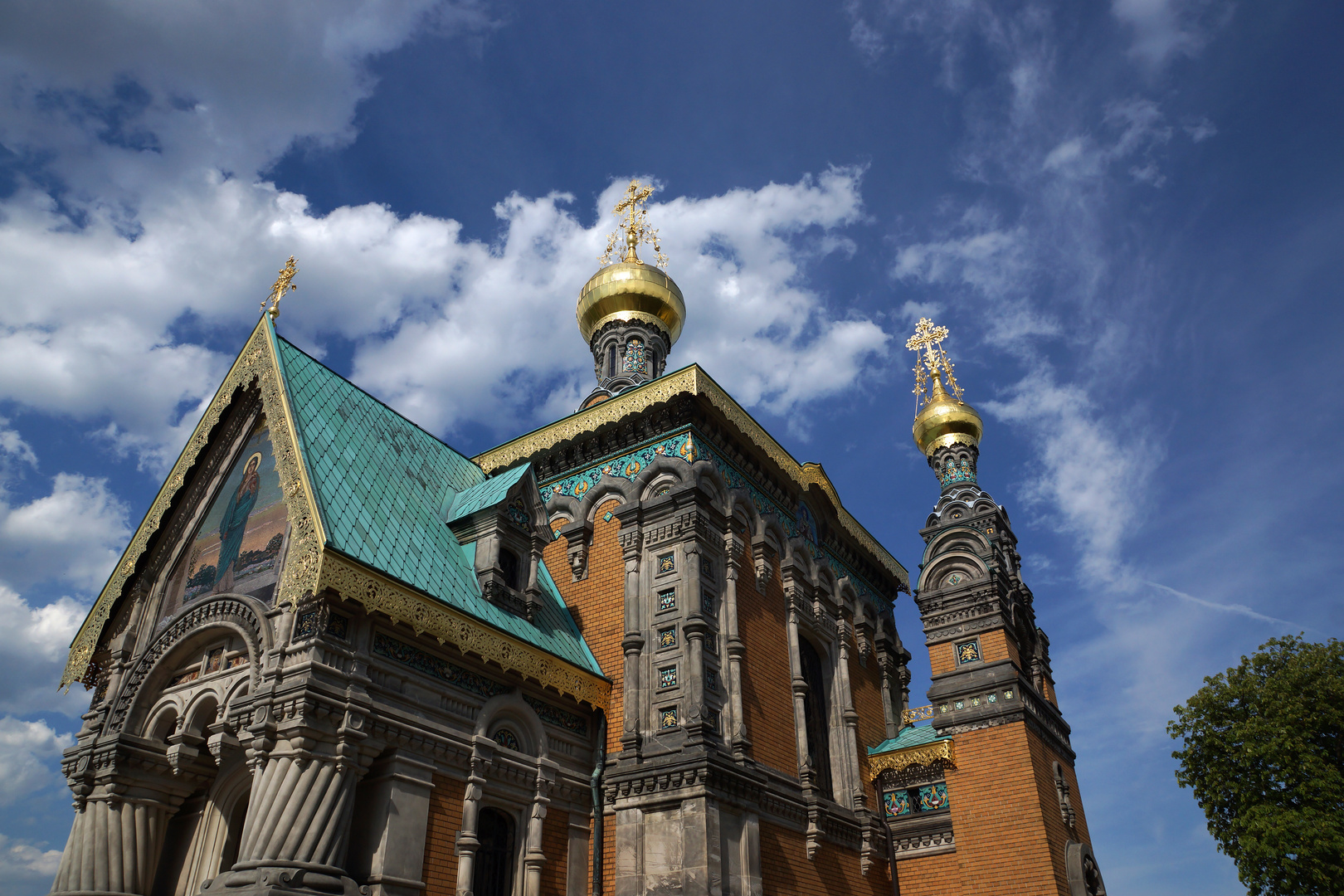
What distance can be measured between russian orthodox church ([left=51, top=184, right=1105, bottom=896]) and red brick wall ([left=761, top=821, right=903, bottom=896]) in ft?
0.18

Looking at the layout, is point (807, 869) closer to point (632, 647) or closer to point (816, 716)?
point (816, 716)

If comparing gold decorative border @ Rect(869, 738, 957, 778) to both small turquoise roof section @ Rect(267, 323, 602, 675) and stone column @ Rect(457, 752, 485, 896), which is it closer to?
small turquoise roof section @ Rect(267, 323, 602, 675)

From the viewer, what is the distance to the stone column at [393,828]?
890cm

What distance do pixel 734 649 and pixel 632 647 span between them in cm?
144

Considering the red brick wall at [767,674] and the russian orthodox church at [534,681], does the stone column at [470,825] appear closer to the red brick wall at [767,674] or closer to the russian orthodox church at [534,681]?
the russian orthodox church at [534,681]

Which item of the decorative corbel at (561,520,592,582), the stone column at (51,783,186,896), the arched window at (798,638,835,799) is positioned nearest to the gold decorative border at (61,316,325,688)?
the stone column at (51,783,186,896)

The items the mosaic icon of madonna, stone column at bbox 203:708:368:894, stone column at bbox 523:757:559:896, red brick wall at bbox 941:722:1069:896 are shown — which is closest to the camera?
stone column at bbox 203:708:368:894

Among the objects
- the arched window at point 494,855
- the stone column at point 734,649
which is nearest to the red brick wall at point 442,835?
the arched window at point 494,855

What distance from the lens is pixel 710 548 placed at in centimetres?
1341

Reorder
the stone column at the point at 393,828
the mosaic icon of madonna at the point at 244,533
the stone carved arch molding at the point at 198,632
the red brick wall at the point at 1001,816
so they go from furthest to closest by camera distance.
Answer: the red brick wall at the point at 1001,816 → the mosaic icon of madonna at the point at 244,533 → the stone carved arch molding at the point at 198,632 → the stone column at the point at 393,828

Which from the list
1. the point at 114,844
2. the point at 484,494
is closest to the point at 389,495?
the point at 484,494

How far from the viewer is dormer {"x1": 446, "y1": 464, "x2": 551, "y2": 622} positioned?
12.1 meters

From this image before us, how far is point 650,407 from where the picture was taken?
14492mm

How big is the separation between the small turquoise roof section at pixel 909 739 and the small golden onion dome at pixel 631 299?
31.4ft
